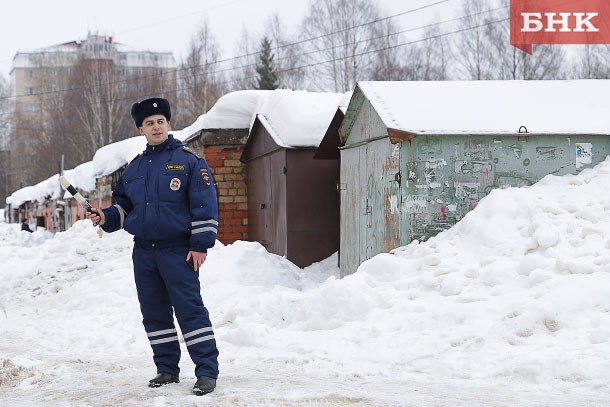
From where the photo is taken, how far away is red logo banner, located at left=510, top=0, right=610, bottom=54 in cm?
2732

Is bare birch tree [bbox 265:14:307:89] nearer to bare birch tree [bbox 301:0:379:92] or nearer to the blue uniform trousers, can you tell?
bare birch tree [bbox 301:0:379:92]

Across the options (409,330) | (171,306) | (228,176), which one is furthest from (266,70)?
(171,306)

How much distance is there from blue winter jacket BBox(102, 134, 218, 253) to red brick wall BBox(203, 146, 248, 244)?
22.9ft

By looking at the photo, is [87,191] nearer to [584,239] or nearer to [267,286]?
[267,286]

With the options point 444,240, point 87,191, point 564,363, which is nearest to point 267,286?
point 444,240

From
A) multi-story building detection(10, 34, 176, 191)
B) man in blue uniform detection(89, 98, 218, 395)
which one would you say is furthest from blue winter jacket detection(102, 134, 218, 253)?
multi-story building detection(10, 34, 176, 191)

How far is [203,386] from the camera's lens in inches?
172

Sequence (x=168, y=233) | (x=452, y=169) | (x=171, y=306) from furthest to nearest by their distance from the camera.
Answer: (x=452, y=169) → (x=171, y=306) → (x=168, y=233)

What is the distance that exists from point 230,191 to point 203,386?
7.63 metres

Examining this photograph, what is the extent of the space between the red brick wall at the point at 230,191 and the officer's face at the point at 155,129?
272 inches

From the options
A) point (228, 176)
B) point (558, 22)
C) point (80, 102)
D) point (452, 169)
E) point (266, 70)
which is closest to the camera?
point (452, 169)

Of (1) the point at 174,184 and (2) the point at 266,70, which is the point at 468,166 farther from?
(2) the point at 266,70

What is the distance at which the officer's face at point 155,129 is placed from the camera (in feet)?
15.6

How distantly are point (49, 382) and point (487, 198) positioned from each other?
13.3ft
